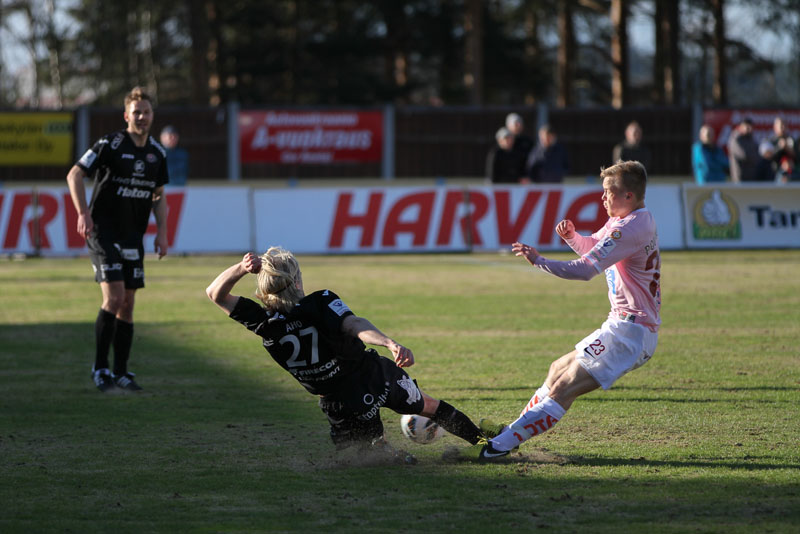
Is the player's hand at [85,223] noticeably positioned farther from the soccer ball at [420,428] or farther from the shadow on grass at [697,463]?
the shadow on grass at [697,463]

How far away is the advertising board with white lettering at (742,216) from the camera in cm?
2028

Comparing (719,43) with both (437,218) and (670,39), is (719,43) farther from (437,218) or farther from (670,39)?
(437,218)

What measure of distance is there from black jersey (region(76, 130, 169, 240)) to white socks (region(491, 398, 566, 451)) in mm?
4005

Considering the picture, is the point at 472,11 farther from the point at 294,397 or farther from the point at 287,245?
the point at 294,397

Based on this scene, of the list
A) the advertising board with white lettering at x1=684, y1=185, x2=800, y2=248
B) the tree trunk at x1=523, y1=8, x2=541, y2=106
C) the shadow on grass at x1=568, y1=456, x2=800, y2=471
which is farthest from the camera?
the tree trunk at x1=523, y1=8, x2=541, y2=106

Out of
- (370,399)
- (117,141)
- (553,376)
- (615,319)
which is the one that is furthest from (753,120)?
(370,399)

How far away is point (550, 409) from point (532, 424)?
130 millimetres

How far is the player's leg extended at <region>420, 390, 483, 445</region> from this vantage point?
6469 mm

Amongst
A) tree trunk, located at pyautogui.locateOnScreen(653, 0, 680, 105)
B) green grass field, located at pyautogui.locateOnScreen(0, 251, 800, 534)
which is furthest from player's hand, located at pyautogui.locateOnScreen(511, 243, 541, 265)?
tree trunk, located at pyautogui.locateOnScreen(653, 0, 680, 105)

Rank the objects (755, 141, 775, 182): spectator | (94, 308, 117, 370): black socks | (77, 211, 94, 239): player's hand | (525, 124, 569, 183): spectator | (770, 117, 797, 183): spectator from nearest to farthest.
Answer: (77, 211, 94, 239): player's hand
(94, 308, 117, 370): black socks
(525, 124, 569, 183): spectator
(770, 117, 797, 183): spectator
(755, 141, 775, 182): spectator

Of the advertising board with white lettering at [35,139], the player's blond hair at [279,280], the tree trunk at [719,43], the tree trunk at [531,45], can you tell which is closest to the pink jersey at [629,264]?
the player's blond hair at [279,280]

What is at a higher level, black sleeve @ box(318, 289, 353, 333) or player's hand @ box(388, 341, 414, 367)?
black sleeve @ box(318, 289, 353, 333)

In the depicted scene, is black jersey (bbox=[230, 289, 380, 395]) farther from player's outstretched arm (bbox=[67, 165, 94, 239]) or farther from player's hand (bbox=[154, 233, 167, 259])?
player's hand (bbox=[154, 233, 167, 259])

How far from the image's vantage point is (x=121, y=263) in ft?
29.4
